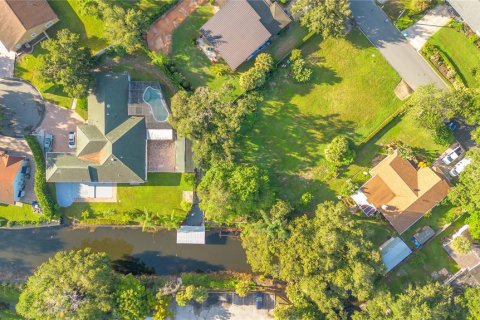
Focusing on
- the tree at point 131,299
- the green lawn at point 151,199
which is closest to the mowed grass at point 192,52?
→ the green lawn at point 151,199

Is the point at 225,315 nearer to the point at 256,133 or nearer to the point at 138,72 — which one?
the point at 256,133

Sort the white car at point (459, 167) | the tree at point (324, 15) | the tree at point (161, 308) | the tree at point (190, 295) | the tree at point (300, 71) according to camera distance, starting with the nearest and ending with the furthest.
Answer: the tree at point (324, 15)
the tree at point (190, 295)
the tree at point (161, 308)
the tree at point (300, 71)
the white car at point (459, 167)

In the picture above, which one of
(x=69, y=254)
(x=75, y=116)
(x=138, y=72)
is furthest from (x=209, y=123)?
(x=69, y=254)

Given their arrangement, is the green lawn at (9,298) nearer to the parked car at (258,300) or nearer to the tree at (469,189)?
the parked car at (258,300)

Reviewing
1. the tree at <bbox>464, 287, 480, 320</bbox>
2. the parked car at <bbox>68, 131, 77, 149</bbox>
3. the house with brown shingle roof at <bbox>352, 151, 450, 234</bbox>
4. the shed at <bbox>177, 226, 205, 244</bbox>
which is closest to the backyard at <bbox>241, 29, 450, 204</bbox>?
the house with brown shingle roof at <bbox>352, 151, 450, 234</bbox>

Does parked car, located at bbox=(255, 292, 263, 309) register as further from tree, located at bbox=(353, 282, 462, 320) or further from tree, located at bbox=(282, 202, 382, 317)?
tree, located at bbox=(353, 282, 462, 320)

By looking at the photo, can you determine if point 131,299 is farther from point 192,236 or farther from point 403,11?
point 403,11
